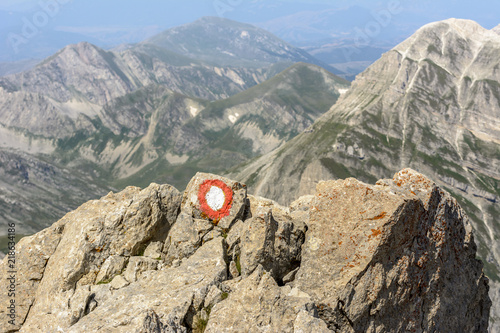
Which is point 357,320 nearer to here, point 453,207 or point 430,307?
point 430,307

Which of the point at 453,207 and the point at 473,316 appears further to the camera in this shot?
the point at 473,316

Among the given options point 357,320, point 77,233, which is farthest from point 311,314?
point 77,233

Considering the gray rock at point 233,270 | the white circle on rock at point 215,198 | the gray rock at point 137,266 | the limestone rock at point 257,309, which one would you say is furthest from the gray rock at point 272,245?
the gray rock at point 137,266

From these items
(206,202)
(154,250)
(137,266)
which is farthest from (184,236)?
(137,266)

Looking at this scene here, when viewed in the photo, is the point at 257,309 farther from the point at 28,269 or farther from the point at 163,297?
the point at 28,269

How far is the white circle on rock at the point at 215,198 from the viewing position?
88.4 feet

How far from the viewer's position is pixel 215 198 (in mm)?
27141

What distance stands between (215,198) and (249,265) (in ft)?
23.0

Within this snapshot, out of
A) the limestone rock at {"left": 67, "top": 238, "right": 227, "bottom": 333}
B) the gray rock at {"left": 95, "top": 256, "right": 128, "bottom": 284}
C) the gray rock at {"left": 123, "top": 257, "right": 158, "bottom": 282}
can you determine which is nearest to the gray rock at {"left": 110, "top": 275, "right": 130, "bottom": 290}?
the gray rock at {"left": 123, "top": 257, "right": 158, "bottom": 282}

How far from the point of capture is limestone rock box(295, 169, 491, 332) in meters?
21.6

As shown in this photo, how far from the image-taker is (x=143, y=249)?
2612cm

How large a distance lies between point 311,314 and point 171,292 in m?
8.76

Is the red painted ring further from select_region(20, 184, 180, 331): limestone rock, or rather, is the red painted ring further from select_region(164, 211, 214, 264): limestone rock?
select_region(20, 184, 180, 331): limestone rock

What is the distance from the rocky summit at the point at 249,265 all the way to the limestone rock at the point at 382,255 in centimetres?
8
